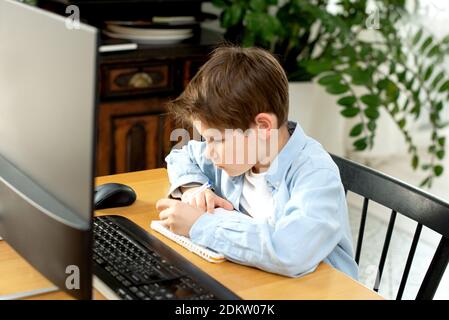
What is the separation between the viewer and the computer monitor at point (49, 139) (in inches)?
36.9

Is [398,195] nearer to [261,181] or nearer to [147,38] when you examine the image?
[261,181]

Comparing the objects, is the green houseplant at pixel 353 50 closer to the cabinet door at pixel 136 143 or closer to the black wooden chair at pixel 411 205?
the cabinet door at pixel 136 143

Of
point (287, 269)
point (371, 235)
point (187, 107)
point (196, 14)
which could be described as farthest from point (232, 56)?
point (371, 235)

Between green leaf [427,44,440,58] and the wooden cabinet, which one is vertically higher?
green leaf [427,44,440,58]

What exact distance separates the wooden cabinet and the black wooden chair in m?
1.36

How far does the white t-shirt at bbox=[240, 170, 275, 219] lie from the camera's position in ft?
5.03

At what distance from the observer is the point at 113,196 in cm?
158

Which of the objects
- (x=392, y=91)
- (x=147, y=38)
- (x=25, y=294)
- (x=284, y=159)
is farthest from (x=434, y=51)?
(x=25, y=294)

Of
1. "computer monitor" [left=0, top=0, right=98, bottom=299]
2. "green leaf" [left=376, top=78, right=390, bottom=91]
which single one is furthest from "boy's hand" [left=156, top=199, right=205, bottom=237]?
"green leaf" [left=376, top=78, right=390, bottom=91]

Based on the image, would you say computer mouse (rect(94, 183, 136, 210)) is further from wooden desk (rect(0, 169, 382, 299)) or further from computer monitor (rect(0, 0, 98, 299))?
computer monitor (rect(0, 0, 98, 299))

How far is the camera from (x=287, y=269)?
4.20 ft

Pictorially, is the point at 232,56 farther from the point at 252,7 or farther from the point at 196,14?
the point at 196,14

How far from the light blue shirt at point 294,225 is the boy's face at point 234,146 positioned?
1.8 inches

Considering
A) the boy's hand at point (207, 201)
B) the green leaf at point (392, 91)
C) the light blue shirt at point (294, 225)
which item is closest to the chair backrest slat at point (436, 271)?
the light blue shirt at point (294, 225)
